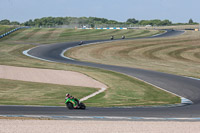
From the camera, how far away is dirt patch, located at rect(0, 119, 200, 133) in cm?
1309

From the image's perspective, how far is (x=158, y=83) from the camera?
3000 cm

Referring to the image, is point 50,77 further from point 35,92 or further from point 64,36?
point 64,36

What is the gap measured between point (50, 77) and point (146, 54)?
1134 inches

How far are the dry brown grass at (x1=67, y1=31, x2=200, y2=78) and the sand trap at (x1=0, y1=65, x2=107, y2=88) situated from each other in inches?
487

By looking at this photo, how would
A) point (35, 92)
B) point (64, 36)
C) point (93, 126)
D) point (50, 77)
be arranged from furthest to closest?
point (64, 36) → point (50, 77) → point (35, 92) → point (93, 126)

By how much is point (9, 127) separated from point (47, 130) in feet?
5.36

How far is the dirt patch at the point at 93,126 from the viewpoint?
43.0 feet

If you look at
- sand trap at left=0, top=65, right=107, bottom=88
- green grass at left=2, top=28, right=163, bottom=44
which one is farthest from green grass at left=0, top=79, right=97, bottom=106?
green grass at left=2, top=28, right=163, bottom=44

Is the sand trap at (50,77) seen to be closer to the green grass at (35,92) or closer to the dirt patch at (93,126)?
the green grass at (35,92)

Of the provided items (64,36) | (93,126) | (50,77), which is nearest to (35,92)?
(50,77)

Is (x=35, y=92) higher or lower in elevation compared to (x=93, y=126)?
lower

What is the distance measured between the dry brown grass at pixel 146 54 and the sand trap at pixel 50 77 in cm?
1236

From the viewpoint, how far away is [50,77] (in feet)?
102

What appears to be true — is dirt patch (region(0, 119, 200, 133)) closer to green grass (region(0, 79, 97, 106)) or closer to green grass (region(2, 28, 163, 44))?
green grass (region(0, 79, 97, 106))
